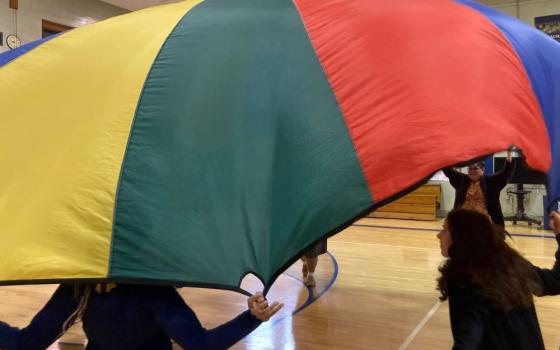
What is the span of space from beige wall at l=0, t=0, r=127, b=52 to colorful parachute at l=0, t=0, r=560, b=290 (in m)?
7.21

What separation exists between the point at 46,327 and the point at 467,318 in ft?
4.02

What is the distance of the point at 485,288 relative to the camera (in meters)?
1.56

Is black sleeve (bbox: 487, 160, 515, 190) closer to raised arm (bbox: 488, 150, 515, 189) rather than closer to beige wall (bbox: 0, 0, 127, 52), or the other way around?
raised arm (bbox: 488, 150, 515, 189)

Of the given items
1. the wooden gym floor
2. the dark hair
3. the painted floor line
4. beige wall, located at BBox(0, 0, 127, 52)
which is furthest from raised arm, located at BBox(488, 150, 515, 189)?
beige wall, located at BBox(0, 0, 127, 52)

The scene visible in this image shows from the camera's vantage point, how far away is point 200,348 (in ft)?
4.39

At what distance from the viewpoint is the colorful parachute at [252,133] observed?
1303mm

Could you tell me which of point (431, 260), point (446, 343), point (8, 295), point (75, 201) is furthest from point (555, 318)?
point (8, 295)

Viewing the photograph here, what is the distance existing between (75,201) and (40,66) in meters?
0.69

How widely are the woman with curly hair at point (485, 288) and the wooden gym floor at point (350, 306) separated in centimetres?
111

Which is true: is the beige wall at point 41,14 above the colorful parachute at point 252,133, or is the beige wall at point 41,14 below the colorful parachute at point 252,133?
A: above

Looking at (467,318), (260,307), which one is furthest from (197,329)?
(467,318)

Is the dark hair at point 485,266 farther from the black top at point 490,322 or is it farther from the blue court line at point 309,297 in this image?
the blue court line at point 309,297

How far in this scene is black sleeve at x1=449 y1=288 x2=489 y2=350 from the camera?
4.87 ft

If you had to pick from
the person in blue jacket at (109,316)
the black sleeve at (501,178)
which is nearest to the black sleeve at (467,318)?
the person in blue jacket at (109,316)
